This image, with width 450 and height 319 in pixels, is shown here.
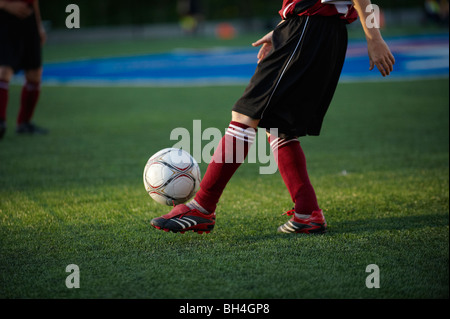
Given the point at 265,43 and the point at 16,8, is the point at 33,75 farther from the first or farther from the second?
the point at 265,43

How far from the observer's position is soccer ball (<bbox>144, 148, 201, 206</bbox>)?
3104 mm

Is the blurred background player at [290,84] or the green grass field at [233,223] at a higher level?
the blurred background player at [290,84]

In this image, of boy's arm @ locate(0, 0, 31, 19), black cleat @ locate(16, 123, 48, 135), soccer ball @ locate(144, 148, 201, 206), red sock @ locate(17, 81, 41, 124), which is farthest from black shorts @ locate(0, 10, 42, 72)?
soccer ball @ locate(144, 148, 201, 206)

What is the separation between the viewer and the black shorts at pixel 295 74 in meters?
2.71

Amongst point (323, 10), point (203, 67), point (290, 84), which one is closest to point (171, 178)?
point (290, 84)

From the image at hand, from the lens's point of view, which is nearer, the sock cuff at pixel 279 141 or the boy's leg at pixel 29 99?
the sock cuff at pixel 279 141

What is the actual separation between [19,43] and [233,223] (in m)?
4.06

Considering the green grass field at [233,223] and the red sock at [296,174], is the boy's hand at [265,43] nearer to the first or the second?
the red sock at [296,174]

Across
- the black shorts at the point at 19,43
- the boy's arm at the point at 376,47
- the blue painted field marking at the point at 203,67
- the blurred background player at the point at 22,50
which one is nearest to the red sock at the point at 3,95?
the blurred background player at the point at 22,50

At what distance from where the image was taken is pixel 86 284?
7.52 ft

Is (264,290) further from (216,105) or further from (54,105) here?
(54,105)

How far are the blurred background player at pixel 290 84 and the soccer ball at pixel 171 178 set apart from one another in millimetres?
205

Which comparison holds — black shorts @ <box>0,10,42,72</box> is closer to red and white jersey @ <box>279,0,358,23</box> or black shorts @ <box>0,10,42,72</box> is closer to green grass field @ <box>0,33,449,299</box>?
green grass field @ <box>0,33,449,299</box>
